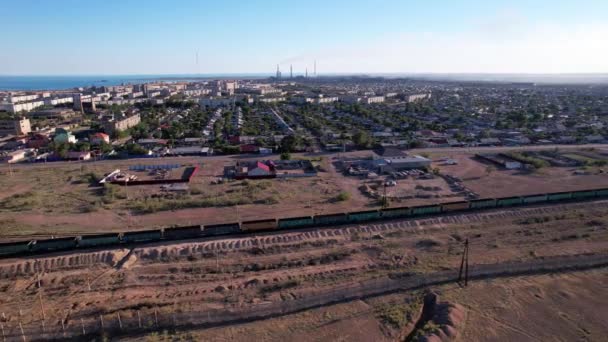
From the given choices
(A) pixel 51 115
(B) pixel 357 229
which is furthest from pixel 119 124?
(B) pixel 357 229

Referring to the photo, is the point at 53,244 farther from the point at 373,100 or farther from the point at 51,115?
the point at 373,100

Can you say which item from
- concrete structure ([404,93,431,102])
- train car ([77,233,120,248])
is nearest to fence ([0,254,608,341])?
train car ([77,233,120,248])

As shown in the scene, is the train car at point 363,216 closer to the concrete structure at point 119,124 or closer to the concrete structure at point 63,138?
the concrete structure at point 63,138

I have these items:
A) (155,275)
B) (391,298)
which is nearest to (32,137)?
(155,275)

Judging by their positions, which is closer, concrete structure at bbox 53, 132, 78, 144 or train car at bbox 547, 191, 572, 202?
train car at bbox 547, 191, 572, 202

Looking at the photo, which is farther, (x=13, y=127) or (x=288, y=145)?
(x=13, y=127)

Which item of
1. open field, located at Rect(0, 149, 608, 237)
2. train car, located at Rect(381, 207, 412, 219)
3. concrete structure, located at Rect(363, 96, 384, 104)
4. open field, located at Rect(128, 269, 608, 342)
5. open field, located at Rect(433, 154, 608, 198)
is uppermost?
concrete structure, located at Rect(363, 96, 384, 104)

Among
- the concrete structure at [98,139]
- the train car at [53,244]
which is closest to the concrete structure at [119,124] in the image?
the concrete structure at [98,139]

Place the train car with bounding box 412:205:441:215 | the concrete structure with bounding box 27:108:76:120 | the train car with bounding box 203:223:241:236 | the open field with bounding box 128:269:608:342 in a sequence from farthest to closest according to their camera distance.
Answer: the concrete structure with bounding box 27:108:76:120 < the train car with bounding box 412:205:441:215 < the train car with bounding box 203:223:241:236 < the open field with bounding box 128:269:608:342

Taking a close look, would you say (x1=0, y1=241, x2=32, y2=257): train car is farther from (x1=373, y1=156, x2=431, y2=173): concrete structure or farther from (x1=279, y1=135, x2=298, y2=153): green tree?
(x1=279, y1=135, x2=298, y2=153): green tree
